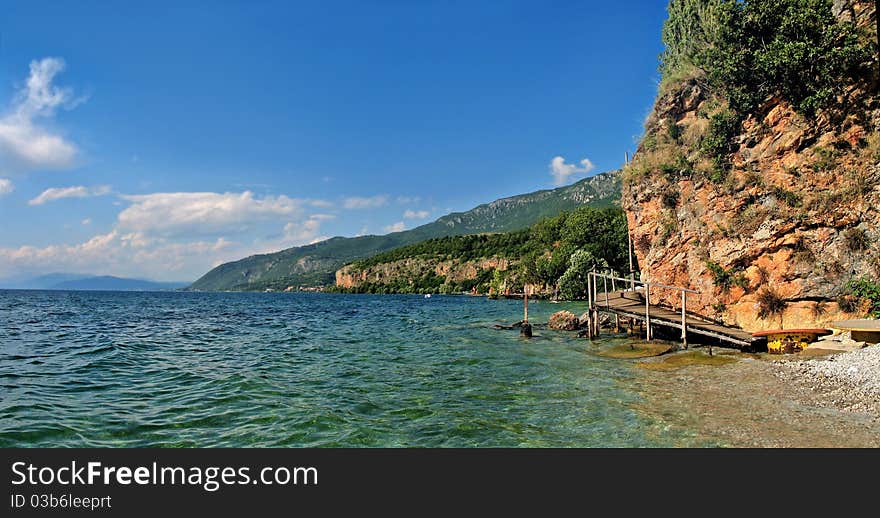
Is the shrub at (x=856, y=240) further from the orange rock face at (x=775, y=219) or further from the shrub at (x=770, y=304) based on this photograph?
the shrub at (x=770, y=304)

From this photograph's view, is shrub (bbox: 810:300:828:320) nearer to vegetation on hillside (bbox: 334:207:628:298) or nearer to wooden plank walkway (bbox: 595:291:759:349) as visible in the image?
wooden plank walkway (bbox: 595:291:759:349)

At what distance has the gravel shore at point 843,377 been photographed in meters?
11.3

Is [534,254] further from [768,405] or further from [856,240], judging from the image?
[768,405]

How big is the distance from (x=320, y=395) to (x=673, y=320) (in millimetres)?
17862

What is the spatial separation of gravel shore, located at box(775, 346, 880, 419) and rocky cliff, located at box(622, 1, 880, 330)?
5638 millimetres

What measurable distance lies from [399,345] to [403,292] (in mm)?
132470

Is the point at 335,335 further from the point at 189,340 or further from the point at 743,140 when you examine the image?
the point at 743,140

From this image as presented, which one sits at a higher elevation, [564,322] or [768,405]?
[768,405]

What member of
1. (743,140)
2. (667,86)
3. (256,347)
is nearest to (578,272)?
(667,86)

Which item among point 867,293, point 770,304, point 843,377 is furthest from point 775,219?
point 843,377

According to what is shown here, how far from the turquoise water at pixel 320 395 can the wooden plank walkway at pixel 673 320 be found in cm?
243

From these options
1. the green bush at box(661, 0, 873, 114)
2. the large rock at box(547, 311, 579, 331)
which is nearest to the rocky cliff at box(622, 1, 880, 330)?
the green bush at box(661, 0, 873, 114)

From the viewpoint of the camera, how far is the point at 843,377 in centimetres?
1338

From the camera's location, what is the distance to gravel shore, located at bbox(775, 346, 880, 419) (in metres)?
11.3
